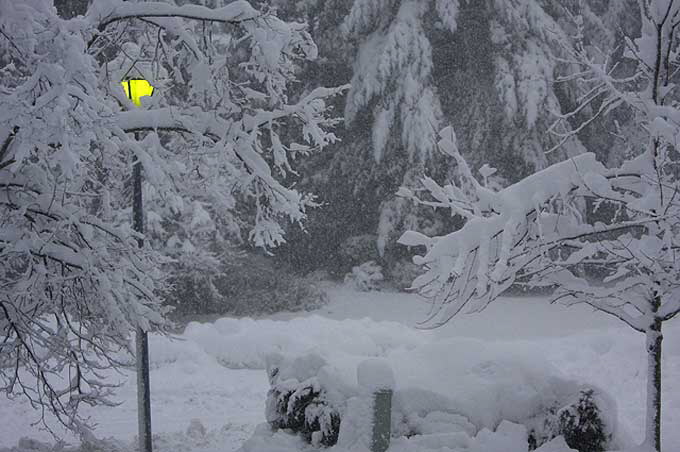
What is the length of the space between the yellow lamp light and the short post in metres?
3.69

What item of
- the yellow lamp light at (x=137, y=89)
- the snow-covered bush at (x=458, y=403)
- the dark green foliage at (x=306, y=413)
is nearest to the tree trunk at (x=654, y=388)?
the snow-covered bush at (x=458, y=403)

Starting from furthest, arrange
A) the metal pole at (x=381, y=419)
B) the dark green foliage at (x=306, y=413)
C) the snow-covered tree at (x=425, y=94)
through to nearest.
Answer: the snow-covered tree at (x=425, y=94)
the dark green foliage at (x=306, y=413)
the metal pole at (x=381, y=419)

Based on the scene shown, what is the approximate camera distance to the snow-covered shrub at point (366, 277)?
19.6m

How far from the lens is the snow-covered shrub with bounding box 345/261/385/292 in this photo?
64.2 feet

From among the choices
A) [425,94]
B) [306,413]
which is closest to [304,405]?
[306,413]

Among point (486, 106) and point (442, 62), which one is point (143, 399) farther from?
point (442, 62)

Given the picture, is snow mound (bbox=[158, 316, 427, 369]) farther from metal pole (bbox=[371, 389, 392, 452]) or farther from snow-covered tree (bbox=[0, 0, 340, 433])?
metal pole (bbox=[371, 389, 392, 452])

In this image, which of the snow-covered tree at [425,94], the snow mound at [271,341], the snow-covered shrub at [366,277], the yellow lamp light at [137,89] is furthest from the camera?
the snow-covered shrub at [366,277]

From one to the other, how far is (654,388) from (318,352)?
9.64 ft

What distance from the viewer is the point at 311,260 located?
2170 centimetres

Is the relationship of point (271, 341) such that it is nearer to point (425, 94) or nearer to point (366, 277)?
point (366, 277)

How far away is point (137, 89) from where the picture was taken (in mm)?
7324

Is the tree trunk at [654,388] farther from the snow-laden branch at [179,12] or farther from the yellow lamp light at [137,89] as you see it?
the yellow lamp light at [137,89]

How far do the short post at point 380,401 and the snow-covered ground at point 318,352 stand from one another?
0.97 meters
